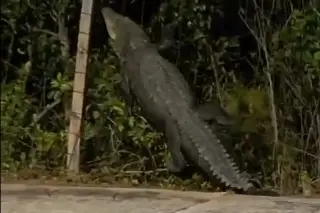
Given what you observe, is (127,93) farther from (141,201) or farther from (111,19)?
(141,201)

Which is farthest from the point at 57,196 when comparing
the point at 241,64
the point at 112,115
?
the point at 241,64

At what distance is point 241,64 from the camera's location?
17.7 ft

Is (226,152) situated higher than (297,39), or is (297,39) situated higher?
(297,39)

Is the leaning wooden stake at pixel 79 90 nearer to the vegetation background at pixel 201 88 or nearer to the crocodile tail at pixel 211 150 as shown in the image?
the vegetation background at pixel 201 88

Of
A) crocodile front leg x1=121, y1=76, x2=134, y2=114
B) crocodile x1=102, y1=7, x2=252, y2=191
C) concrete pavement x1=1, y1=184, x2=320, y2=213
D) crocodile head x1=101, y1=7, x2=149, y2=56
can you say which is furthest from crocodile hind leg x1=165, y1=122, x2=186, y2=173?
crocodile head x1=101, y1=7, x2=149, y2=56

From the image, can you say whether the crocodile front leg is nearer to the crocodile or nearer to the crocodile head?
the crocodile

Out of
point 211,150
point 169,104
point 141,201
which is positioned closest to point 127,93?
point 169,104

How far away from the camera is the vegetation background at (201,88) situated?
4.72 meters

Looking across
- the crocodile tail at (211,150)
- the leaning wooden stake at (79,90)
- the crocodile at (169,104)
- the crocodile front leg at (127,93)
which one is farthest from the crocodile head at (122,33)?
the crocodile tail at (211,150)

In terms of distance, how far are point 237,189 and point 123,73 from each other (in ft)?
3.59

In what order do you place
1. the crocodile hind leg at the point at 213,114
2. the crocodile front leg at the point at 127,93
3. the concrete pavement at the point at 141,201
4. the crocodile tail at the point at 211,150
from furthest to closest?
the crocodile front leg at the point at 127,93 < the crocodile hind leg at the point at 213,114 < the crocodile tail at the point at 211,150 < the concrete pavement at the point at 141,201

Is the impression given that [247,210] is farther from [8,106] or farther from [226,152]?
[8,106]

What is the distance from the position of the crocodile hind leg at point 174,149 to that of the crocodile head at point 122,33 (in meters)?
0.65

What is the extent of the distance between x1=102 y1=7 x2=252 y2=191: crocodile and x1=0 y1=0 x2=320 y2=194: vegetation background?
0.26 ft
